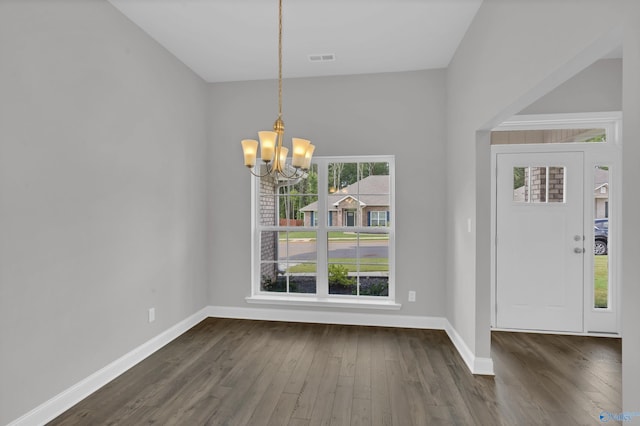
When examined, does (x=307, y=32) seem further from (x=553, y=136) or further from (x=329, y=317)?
(x=329, y=317)

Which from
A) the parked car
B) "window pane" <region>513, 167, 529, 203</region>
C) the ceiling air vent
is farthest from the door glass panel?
the ceiling air vent

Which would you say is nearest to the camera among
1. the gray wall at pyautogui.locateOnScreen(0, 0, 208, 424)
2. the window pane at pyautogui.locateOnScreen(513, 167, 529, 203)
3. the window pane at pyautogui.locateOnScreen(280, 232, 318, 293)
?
the gray wall at pyautogui.locateOnScreen(0, 0, 208, 424)

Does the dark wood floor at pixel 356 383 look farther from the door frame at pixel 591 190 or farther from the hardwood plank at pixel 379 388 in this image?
the door frame at pixel 591 190

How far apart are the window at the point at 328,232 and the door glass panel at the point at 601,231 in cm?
216

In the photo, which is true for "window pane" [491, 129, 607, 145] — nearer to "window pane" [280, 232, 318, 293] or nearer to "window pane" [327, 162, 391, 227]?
"window pane" [327, 162, 391, 227]

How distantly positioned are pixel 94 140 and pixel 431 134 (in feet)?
10.7

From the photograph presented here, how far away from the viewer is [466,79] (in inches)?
114

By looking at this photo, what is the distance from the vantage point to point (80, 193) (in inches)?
90.0

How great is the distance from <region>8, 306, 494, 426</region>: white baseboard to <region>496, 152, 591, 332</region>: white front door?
2.88 feet

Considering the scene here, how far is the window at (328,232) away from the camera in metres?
3.86

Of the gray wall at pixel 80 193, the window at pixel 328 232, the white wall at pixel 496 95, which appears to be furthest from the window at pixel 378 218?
the gray wall at pixel 80 193

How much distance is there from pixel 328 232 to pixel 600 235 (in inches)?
118

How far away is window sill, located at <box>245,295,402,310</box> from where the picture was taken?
3709 mm

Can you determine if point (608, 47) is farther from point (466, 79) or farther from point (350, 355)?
point (350, 355)
